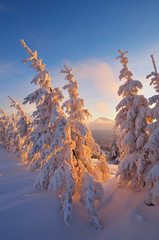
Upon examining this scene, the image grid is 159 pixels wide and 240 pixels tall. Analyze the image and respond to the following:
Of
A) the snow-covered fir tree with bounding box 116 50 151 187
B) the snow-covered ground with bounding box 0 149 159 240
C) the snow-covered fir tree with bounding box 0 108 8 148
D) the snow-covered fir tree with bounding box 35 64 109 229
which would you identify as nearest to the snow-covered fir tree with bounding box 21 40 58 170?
the snow-covered fir tree with bounding box 35 64 109 229

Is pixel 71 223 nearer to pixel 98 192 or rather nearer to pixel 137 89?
pixel 98 192

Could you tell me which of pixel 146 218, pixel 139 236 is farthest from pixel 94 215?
pixel 146 218

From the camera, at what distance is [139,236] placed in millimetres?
5883

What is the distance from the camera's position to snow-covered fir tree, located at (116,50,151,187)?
878 cm

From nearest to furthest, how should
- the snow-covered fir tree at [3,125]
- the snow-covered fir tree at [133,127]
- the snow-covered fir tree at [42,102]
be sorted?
the snow-covered fir tree at [42,102], the snow-covered fir tree at [133,127], the snow-covered fir tree at [3,125]

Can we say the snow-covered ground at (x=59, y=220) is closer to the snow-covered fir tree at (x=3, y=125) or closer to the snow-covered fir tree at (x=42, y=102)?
the snow-covered fir tree at (x=42, y=102)

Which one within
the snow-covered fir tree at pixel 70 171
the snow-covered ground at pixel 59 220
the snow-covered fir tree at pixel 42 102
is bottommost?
the snow-covered ground at pixel 59 220

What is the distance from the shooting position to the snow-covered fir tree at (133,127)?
8781mm

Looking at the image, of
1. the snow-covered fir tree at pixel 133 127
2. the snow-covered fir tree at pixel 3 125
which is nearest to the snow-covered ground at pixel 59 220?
the snow-covered fir tree at pixel 133 127

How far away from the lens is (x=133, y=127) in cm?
955

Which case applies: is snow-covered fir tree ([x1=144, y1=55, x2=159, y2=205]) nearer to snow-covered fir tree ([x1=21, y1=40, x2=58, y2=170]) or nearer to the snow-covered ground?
the snow-covered ground

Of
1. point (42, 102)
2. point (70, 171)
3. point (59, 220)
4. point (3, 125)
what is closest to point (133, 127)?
point (70, 171)


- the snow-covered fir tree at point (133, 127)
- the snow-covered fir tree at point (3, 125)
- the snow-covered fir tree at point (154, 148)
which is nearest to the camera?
the snow-covered fir tree at point (154, 148)

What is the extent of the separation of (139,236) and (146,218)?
1.13m
